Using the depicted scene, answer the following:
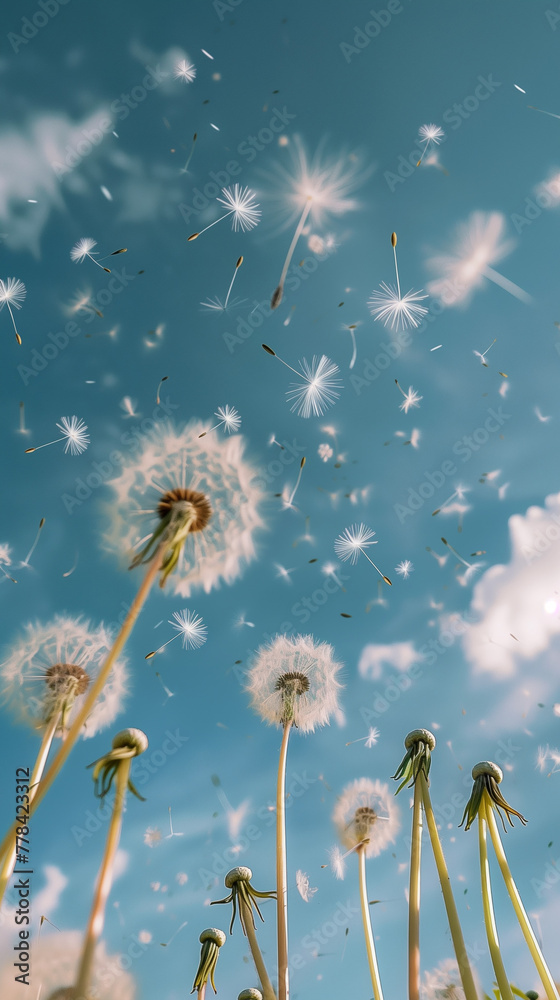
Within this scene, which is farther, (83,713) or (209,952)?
(209,952)

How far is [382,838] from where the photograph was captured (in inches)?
197

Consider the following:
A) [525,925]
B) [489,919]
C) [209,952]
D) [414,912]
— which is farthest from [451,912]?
[209,952]

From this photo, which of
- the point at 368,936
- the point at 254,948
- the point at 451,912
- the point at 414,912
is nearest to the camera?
the point at 451,912

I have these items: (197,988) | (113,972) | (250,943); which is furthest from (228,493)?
(113,972)

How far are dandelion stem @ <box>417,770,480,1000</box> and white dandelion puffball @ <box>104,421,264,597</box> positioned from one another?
1.78m

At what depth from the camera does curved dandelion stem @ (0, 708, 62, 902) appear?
1817mm

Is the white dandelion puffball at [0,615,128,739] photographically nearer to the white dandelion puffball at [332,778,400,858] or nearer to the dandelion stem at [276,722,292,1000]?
the dandelion stem at [276,722,292,1000]

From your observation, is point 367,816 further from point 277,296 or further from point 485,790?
point 277,296

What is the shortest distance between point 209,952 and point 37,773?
2.34 m

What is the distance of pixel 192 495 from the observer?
2.88m

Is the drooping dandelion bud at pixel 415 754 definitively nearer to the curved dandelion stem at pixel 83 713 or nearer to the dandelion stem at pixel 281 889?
the dandelion stem at pixel 281 889

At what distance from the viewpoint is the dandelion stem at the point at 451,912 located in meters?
1.99

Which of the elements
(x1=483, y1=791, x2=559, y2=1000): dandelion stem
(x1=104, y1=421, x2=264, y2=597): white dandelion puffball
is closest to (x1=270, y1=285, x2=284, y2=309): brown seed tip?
(x1=104, y1=421, x2=264, y2=597): white dandelion puffball

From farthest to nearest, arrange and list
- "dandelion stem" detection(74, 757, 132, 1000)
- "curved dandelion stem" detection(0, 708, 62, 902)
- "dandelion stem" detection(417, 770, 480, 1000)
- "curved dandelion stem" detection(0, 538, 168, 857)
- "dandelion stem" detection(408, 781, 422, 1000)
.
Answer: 1. "dandelion stem" detection(408, 781, 422, 1000)
2. "dandelion stem" detection(417, 770, 480, 1000)
3. "curved dandelion stem" detection(0, 708, 62, 902)
4. "curved dandelion stem" detection(0, 538, 168, 857)
5. "dandelion stem" detection(74, 757, 132, 1000)
